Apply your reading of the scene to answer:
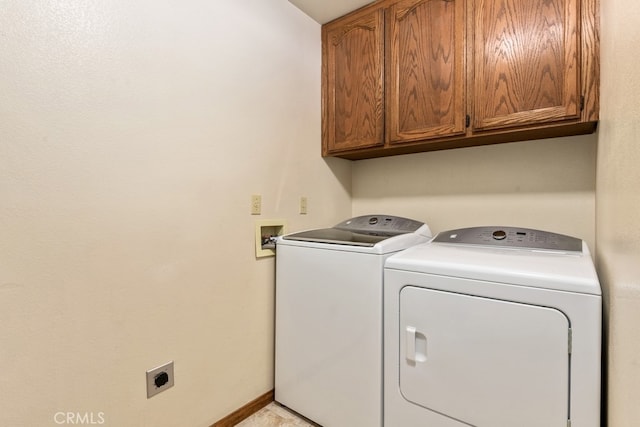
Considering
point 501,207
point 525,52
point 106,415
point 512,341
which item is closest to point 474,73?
point 525,52

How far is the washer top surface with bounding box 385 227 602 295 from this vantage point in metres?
0.96

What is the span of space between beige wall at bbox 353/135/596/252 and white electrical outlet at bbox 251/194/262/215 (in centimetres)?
96

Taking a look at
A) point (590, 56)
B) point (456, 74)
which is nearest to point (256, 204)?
point (456, 74)

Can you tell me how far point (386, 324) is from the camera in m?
1.28

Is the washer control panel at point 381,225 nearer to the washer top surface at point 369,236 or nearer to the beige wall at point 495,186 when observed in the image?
the washer top surface at point 369,236

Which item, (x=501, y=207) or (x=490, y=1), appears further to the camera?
(x=501, y=207)

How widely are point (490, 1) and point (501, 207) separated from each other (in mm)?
1083

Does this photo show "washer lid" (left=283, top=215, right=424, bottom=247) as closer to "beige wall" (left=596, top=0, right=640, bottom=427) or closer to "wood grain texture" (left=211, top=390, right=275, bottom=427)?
"beige wall" (left=596, top=0, right=640, bottom=427)

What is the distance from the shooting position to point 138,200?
3.84 ft

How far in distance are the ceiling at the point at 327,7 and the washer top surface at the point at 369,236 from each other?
1334 mm

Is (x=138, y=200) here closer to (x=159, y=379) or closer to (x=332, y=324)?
(x=159, y=379)

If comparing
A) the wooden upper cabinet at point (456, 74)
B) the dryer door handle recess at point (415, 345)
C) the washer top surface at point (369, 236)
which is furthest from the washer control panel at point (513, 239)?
the dryer door handle recess at point (415, 345)

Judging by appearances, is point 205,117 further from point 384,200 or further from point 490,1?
point 490,1

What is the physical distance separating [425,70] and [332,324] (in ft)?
4.76
